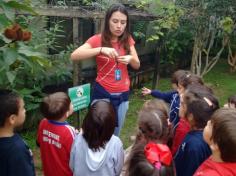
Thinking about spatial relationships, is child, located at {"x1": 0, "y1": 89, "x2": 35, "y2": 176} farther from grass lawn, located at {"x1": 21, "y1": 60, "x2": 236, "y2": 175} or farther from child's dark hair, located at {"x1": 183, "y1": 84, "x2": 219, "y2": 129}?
grass lawn, located at {"x1": 21, "y1": 60, "x2": 236, "y2": 175}

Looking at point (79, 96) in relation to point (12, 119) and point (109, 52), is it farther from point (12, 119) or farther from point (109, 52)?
point (12, 119)

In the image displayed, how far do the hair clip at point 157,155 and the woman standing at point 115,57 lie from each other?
1242 millimetres

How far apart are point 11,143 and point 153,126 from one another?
0.91 m

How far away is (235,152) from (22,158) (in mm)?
1281

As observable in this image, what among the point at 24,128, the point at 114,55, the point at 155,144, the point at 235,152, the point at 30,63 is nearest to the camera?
the point at 30,63

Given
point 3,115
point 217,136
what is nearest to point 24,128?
point 3,115

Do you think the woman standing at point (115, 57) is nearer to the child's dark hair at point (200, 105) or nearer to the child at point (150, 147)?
the child's dark hair at point (200, 105)

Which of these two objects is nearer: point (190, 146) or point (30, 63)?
point (30, 63)

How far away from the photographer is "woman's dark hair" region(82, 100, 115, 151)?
2.39m

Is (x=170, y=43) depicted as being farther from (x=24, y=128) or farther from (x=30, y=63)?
(x=30, y=63)

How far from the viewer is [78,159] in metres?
2.51

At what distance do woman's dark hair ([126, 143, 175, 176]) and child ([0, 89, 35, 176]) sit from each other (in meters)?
0.67

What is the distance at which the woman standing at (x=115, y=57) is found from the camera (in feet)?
10.8

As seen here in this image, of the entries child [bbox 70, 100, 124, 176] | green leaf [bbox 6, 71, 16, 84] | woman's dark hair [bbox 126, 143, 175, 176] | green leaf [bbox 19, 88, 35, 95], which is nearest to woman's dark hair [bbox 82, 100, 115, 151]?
child [bbox 70, 100, 124, 176]
